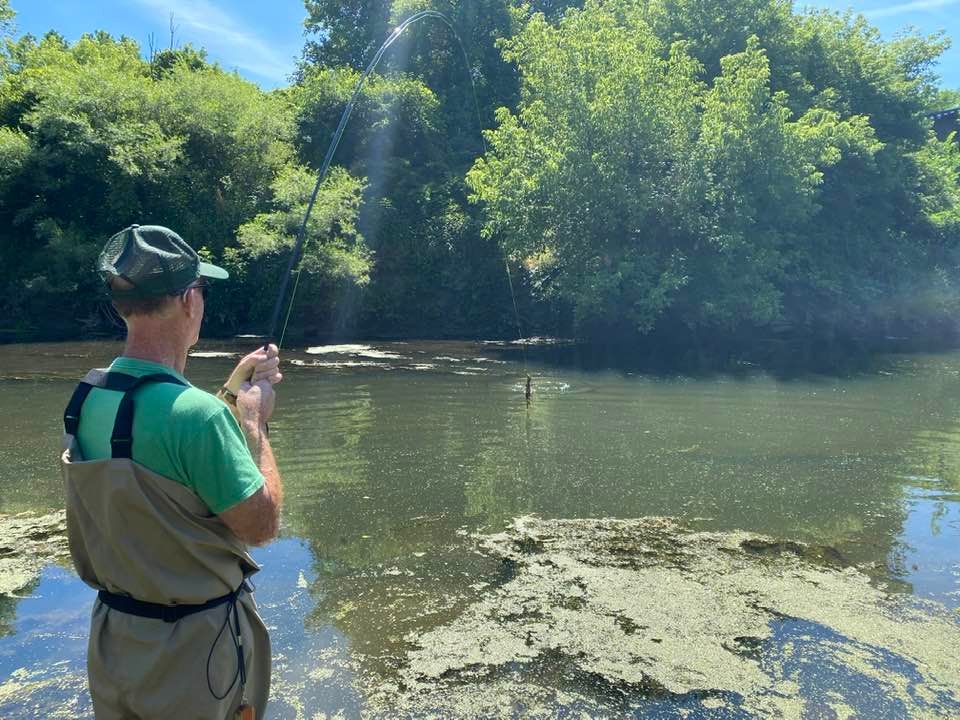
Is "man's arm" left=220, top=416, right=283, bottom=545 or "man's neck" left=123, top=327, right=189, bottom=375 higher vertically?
"man's neck" left=123, top=327, right=189, bottom=375

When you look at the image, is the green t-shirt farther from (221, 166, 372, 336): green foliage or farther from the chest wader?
(221, 166, 372, 336): green foliage

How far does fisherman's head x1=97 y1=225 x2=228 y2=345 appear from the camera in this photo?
2115 millimetres

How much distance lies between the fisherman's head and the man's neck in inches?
1.5

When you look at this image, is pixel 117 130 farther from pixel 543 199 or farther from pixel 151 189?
pixel 543 199

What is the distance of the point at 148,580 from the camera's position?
203 centimetres

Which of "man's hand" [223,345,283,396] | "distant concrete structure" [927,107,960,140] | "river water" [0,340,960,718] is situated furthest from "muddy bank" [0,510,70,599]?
"distant concrete structure" [927,107,960,140]

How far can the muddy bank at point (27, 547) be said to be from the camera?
5.45 meters

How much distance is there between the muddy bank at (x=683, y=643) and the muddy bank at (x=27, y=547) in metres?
3.03

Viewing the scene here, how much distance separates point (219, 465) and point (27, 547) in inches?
203

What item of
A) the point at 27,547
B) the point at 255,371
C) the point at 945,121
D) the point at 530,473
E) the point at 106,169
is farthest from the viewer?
the point at 945,121

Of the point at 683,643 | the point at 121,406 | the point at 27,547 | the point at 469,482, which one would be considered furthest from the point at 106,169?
the point at 121,406

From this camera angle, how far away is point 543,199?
23.2m

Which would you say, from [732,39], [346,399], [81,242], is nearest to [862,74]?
[732,39]

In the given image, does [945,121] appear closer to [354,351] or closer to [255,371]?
[354,351]
